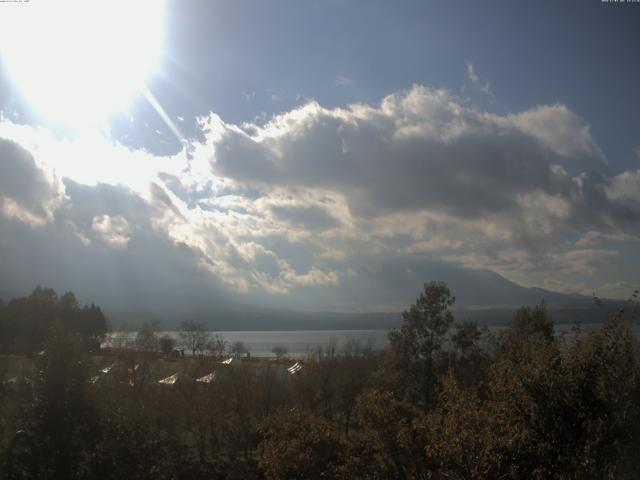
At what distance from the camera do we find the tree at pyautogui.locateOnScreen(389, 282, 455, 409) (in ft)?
102

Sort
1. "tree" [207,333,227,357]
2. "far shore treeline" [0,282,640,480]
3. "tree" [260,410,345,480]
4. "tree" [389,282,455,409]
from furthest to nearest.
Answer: "tree" [207,333,227,357] → "tree" [389,282,455,409] → "tree" [260,410,345,480] → "far shore treeline" [0,282,640,480]

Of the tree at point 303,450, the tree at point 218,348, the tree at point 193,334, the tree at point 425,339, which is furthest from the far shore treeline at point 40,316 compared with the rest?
the tree at point 303,450

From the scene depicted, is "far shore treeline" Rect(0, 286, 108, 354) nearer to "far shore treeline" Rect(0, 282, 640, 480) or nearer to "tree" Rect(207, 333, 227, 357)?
"tree" Rect(207, 333, 227, 357)

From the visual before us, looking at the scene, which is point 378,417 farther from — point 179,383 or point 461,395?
point 179,383

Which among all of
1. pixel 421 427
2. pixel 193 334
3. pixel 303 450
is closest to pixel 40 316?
pixel 193 334

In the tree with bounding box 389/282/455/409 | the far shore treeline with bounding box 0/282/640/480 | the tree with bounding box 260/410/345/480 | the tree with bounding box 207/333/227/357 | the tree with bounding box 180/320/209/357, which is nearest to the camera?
the far shore treeline with bounding box 0/282/640/480

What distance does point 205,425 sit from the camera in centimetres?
2514

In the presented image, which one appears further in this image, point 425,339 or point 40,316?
point 40,316

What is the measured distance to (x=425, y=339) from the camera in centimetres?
3128

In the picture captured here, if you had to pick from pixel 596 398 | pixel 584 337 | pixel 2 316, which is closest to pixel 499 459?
pixel 596 398

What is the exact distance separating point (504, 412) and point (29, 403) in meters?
11.1

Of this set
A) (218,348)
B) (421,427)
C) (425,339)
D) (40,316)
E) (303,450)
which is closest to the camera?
(421,427)

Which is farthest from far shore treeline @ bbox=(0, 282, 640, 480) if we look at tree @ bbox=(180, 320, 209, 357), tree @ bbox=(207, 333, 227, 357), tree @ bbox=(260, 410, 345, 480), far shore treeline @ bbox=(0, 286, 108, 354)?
tree @ bbox=(180, 320, 209, 357)

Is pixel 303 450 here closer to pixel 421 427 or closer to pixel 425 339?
pixel 421 427
